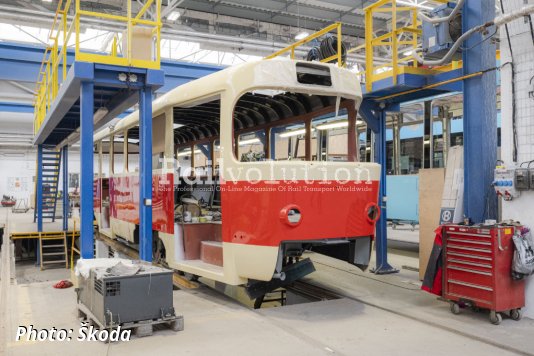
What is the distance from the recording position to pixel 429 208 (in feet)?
24.4

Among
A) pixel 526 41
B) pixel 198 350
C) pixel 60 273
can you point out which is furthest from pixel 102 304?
pixel 60 273

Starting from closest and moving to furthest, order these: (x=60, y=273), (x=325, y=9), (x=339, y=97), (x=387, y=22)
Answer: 1. (x=339, y=97)
2. (x=60, y=273)
3. (x=325, y=9)
4. (x=387, y=22)

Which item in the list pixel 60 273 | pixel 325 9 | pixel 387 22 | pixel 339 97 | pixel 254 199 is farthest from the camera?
pixel 387 22

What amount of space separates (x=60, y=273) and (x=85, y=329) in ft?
26.4

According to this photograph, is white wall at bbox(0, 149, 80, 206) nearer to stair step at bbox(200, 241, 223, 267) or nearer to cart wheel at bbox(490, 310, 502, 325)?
stair step at bbox(200, 241, 223, 267)

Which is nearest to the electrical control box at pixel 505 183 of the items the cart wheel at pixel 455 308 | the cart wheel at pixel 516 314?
the cart wheel at pixel 516 314

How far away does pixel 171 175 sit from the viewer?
6.47m

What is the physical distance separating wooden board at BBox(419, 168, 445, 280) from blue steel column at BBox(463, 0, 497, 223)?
4.51 ft

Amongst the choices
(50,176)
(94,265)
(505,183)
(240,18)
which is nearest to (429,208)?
(505,183)

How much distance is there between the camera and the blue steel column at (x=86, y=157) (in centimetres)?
557

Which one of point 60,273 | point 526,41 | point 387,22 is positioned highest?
point 387,22

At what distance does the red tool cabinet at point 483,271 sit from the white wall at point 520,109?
15.7 inches

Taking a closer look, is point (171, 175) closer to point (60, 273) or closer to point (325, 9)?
point (60, 273)

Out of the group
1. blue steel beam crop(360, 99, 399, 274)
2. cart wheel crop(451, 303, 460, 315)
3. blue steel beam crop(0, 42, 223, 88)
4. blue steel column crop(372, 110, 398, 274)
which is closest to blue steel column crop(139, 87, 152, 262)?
blue steel beam crop(360, 99, 399, 274)
